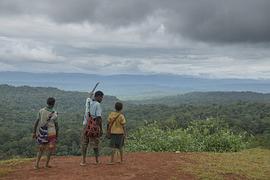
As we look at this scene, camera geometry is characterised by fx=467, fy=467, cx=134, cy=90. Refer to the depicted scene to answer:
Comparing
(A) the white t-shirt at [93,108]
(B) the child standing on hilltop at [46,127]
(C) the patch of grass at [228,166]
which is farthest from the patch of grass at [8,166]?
(C) the patch of grass at [228,166]

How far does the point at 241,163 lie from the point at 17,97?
149714 millimetres

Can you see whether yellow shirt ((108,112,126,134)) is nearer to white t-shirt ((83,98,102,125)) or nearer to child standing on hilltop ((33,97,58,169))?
white t-shirt ((83,98,102,125))

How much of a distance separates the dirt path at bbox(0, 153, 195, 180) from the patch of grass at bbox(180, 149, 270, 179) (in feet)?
1.24

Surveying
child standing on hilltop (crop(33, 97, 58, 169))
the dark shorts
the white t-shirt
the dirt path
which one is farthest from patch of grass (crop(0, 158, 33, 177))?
the dark shorts

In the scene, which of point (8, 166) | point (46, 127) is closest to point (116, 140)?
point (46, 127)

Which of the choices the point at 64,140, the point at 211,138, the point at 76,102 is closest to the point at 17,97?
the point at 76,102

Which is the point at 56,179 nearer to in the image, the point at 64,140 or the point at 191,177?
the point at 191,177

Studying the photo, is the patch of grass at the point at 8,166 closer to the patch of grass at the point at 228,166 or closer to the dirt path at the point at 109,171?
the dirt path at the point at 109,171

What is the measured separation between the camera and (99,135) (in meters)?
11.4

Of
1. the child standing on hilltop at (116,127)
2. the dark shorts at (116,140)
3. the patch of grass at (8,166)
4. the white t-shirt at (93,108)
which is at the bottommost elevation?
the patch of grass at (8,166)

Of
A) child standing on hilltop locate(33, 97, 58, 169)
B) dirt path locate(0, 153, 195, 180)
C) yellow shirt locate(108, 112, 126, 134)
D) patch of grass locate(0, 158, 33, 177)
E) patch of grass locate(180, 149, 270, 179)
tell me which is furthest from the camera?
yellow shirt locate(108, 112, 126, 134)

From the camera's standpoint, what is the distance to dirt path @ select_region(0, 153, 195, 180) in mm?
10492

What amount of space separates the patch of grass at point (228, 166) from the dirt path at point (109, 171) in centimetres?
38

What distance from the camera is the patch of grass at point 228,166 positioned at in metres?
11.3
